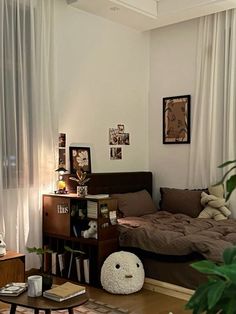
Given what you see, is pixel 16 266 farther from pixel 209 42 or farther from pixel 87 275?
pixel 209 42

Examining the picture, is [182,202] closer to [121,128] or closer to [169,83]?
[121,128]

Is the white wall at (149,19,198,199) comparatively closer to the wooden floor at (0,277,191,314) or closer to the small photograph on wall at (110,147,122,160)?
the small photograph on wall at (110,147,122,160)

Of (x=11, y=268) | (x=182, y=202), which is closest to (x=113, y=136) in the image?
(x=182, y=202)

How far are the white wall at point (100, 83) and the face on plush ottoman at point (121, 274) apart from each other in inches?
60.1

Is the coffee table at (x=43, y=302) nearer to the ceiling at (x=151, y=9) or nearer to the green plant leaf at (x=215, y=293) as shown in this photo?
the green plant leaf at (x=215, y=293)

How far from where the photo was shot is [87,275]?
3.96 m

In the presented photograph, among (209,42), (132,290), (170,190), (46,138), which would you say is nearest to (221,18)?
(209,42)

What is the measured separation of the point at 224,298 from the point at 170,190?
14.2 feet

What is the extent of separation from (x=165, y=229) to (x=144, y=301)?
858 millimetres

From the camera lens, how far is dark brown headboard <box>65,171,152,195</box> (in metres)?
4.63

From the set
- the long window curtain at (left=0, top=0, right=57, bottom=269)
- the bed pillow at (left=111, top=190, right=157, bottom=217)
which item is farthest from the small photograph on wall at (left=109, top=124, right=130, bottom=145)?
the long window curtain at (left=0, top=0, right=57, bottom=269)

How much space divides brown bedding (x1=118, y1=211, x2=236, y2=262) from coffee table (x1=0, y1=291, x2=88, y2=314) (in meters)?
1.33

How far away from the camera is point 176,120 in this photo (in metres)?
5.45

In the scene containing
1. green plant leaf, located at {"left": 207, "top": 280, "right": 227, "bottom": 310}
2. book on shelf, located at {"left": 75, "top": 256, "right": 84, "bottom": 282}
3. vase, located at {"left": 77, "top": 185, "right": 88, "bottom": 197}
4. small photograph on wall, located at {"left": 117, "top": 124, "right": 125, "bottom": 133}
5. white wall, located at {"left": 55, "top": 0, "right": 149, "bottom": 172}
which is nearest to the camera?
green plant leaf, located at {"left": 207, "top": 280, "right": 227, "bottom": 310}
